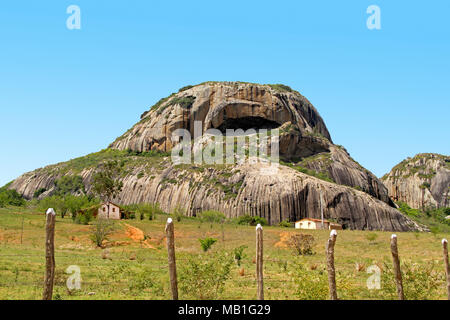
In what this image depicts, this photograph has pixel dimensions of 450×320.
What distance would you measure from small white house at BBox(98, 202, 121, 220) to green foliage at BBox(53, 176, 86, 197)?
3593cm

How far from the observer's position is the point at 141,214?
61.3 metres

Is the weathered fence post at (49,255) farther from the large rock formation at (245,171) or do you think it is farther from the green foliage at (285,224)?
the large rock formation at (245,171)

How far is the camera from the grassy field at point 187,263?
1582 cm

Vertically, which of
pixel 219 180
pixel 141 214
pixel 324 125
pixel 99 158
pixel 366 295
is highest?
pixel 324 125

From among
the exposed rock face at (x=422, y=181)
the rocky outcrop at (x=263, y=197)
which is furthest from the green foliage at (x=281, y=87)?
the exposed rock face at (x=422, y=181)

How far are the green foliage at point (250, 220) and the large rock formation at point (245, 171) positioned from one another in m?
4.21

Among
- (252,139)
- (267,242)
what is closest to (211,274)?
(267,242)

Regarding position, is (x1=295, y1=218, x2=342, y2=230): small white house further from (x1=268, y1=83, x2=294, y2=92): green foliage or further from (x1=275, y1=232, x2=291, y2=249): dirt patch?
(x1=268, y1=83, x2=294, y2=92): green foliage

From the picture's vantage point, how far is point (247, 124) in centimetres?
10706

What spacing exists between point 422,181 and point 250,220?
86.1 meters

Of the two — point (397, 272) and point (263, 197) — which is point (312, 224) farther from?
point (397, 272)
